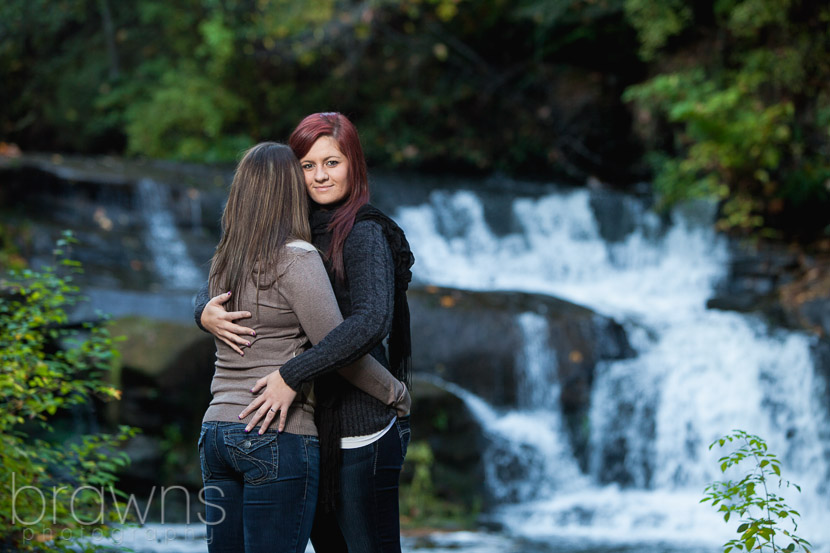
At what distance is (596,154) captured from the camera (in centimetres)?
1424

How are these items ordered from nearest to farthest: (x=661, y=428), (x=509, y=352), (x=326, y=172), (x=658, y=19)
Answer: (x=326, y=172)
(x=661, y=428)
(x=509, y=352)
(x=658, y=19)

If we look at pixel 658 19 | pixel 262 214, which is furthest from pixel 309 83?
pixel 262 214

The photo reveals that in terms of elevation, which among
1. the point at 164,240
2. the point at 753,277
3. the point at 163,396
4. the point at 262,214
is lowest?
the point at 262,214

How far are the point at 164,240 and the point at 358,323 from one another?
9024 millimetres

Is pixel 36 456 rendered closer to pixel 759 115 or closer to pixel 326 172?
pixel 326 172

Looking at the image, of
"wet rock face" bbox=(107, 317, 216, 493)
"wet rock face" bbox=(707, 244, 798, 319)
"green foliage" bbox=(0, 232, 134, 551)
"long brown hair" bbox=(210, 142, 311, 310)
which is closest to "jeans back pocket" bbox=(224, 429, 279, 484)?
"long brown hair" bbox=(210, 142, 311, 310)

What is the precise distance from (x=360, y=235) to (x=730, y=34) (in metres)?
10.7

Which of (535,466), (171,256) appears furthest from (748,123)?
(171,256)

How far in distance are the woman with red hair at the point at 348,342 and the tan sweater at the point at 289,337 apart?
1.6 inches

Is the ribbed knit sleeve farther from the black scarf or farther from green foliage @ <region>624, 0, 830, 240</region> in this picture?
green foliage @ <region>624, 0, 830, 240</region>

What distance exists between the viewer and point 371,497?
2.36m

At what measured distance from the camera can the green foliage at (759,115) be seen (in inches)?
395

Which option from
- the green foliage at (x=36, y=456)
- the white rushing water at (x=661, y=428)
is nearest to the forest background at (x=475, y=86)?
the white rushing water at (x=661, y=428)

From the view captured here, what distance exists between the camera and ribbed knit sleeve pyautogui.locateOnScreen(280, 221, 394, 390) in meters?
2.23
